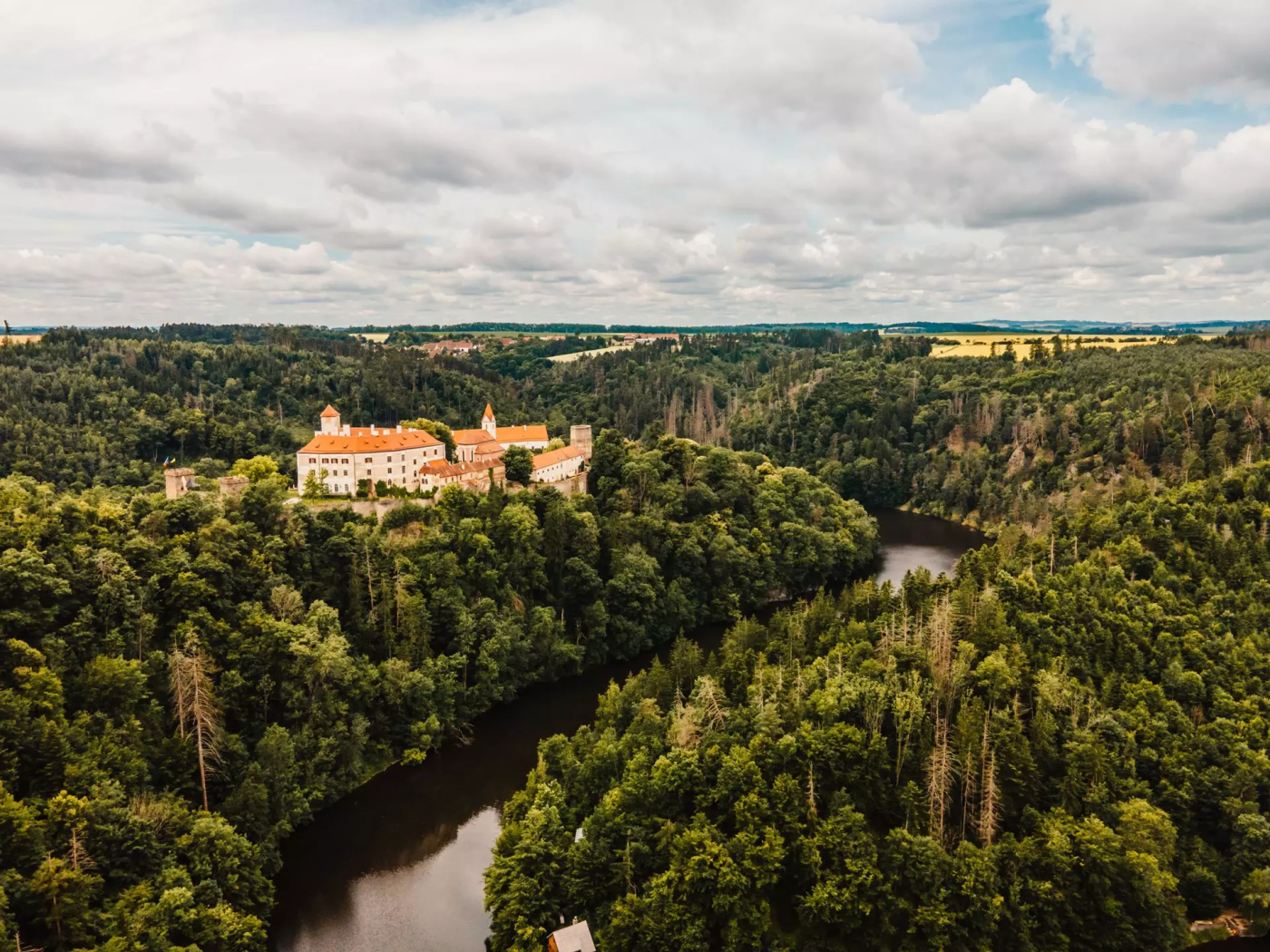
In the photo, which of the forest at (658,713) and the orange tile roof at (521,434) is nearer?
the forest at (658,713)

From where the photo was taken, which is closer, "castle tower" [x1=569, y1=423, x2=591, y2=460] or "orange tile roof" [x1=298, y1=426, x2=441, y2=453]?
"orange tile roof" [x1=298, y1=426, x2=441, y2=453]

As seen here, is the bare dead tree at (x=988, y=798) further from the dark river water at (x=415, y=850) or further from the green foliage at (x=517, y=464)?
the green foliage at (x=517, y=464)

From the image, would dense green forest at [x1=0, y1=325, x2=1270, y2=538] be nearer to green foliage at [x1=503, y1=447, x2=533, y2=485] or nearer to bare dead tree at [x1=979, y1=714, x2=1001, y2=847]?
green foliage at [x1=503, y1=447, x2=533, y2=485]

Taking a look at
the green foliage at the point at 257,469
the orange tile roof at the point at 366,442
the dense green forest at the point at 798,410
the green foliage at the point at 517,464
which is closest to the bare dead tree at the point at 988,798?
the green foliage at the point at 517,464

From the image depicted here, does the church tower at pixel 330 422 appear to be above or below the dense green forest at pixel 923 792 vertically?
above

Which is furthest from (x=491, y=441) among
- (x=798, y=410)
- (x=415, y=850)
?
(x=798, y=410)

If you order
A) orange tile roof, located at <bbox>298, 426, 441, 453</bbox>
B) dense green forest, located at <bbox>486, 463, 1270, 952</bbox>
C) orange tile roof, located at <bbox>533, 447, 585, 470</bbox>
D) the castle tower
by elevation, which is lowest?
dense green forest, located at <bbox>486, 463, 1270, 952</bbox>

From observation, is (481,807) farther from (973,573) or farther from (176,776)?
(973,573)

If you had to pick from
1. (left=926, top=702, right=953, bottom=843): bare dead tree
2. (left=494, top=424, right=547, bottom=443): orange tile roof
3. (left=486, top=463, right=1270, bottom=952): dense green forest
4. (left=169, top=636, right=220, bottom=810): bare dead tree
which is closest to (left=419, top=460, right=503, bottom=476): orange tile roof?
(left=494, top=424, right=547, bottom=443): orange tile roof
